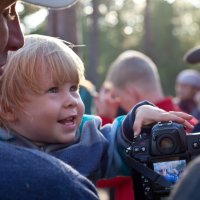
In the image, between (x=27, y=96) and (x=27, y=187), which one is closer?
(x=27, y=187)

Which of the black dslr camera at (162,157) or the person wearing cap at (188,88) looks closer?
the black dslr camera at (162,157)

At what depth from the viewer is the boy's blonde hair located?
→ 2510 mm

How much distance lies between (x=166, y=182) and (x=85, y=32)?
38.3 meters

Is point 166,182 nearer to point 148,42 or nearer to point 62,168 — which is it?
point 62,168

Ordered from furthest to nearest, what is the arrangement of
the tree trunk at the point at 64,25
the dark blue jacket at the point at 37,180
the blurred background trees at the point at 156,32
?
1. the blurred background trees at the point at 156,32
2. the tree trunk at the point at 64,25
3. the dark blue jacket at the point at 37,180

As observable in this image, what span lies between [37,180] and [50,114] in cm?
91

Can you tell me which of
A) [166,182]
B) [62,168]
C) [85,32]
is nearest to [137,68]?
[166,182]

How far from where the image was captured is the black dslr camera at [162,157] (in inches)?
87.4

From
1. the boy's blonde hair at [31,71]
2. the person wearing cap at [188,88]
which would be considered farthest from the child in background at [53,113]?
the person wearing cap at [188,88]

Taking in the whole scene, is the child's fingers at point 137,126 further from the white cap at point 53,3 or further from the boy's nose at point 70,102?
the white cap at point 53,3

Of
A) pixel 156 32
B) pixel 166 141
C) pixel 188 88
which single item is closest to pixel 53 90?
pixel 166 141

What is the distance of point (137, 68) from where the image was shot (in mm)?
5855

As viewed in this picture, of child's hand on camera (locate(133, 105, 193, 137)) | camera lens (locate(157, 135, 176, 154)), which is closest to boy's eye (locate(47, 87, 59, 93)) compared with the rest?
child's hand on camera (locate(133, 105, 193, 137))

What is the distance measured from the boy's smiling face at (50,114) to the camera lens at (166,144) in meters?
0.41
